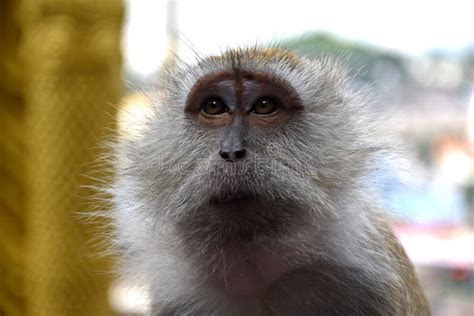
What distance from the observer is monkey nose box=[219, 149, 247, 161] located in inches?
85.4

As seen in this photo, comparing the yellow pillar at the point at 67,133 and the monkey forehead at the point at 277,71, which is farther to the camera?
the yellow pillar at the point at 67,133

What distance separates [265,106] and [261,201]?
1.03 feet

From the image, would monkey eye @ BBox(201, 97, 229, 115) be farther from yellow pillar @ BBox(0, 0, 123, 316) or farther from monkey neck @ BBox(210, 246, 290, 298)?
yellow pillar @ BBox(0, 0, 123, 316)

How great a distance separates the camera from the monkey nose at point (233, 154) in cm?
217

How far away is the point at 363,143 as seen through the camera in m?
2.58

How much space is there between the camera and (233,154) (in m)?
2.17

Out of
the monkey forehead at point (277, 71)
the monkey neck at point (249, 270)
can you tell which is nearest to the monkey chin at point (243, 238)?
the monkey neck at point (249, 270)

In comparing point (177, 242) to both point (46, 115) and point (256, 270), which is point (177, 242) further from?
point (46, 115)

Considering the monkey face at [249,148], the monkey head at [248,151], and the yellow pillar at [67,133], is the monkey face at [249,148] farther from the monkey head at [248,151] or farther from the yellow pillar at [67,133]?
the yellow pillar at [67,133]

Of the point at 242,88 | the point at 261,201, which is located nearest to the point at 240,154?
the point at 261,201

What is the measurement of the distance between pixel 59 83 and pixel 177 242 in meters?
1.11

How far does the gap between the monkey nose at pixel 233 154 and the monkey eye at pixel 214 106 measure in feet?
0.61

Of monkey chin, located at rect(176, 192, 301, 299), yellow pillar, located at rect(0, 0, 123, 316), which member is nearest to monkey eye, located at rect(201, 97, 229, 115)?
monkey chin, located at rect(176, 192, 301, 299)

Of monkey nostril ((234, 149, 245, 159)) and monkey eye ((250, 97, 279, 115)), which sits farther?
monkey eye ((250, 97, 279, 115))
